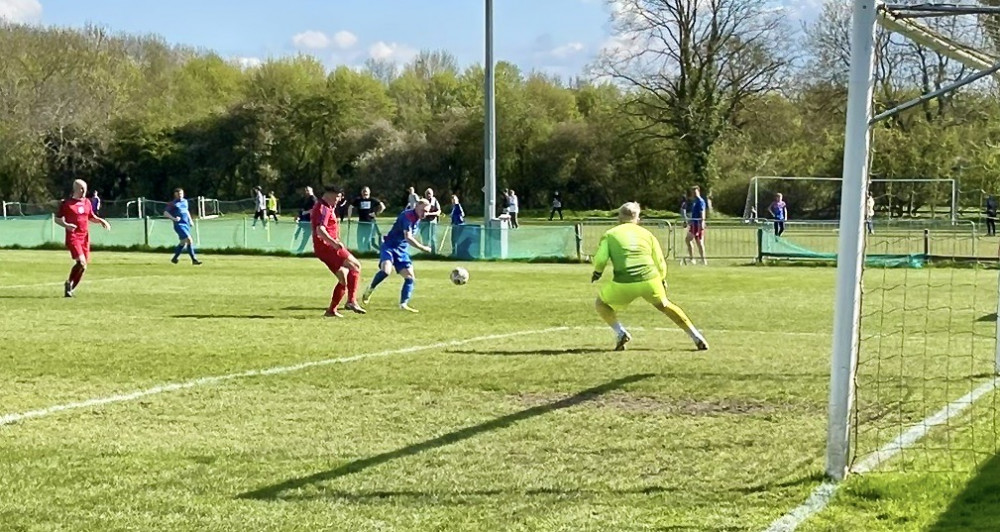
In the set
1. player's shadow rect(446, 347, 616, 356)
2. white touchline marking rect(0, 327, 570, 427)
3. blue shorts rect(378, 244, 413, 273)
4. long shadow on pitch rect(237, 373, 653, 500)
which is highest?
blue shorts rect(378, 244, 413, 273)

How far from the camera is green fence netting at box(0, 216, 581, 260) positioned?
3117 cm

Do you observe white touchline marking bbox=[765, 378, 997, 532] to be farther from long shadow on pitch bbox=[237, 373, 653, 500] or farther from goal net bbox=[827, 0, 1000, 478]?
long shadow on pitch bbox=[237, 373, 653, 500]

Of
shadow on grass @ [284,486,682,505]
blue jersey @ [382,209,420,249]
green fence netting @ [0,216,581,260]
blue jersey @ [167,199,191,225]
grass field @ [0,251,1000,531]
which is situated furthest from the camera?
green fence netting @ [0,216,581,260]

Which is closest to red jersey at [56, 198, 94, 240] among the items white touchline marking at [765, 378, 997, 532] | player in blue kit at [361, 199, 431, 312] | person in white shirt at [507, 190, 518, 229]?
player in blue kit at [361, 199, 431, 312]

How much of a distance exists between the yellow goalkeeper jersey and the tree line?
39090 mm

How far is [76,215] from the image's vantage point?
18594 mm

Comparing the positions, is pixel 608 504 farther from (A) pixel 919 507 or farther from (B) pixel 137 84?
(B) pixel 137 84

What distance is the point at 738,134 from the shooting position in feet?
194

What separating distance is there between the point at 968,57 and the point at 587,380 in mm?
3941

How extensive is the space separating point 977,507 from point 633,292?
230 inches

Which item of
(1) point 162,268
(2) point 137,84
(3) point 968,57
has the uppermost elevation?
(2) point 137,84

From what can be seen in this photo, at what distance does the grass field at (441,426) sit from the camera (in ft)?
19.3

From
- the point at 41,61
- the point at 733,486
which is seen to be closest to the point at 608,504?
the point at 733,486

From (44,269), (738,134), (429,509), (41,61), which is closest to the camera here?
(429,509)
